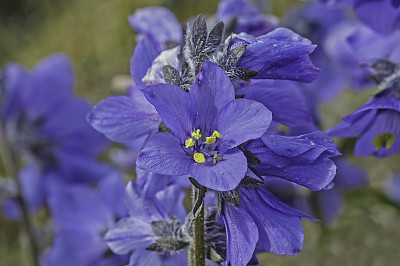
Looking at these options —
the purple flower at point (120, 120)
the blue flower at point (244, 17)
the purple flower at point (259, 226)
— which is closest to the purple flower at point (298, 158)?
the purple flower at point (259, 226)

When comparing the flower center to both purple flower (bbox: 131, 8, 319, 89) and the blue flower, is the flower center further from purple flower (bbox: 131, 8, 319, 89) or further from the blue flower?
the blue flower

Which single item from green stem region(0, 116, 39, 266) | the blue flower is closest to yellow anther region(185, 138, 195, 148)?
the blue flower

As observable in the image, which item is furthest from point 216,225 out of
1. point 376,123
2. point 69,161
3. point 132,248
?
point 69,161

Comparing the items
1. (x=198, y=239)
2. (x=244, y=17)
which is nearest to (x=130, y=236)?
(x=198, y=239)

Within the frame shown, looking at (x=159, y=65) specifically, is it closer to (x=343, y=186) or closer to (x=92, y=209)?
(x=92, y=209)

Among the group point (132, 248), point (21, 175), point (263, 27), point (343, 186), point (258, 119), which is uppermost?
point (258, 119)

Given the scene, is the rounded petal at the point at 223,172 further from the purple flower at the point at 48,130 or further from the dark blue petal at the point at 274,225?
the purple flower at the point at 48,130
